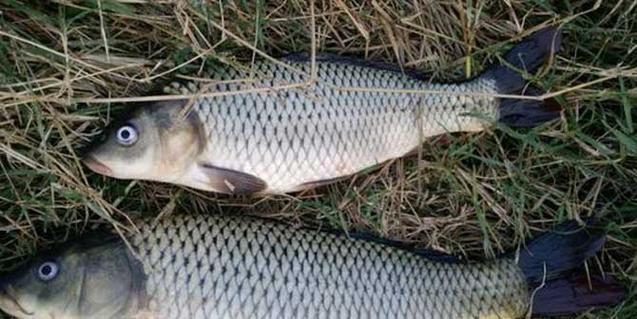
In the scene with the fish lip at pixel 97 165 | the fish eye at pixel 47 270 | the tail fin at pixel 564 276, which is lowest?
the tail fin at pixel 564 276

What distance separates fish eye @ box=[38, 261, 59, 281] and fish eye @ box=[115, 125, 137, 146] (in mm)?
398

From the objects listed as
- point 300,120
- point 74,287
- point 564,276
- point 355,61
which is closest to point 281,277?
point 300,120

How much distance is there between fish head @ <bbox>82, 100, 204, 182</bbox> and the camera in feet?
8.22

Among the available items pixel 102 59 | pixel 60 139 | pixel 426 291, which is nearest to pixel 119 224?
pixel 60 139

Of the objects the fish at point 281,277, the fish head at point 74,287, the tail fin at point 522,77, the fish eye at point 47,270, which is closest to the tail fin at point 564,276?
the fish at point 281,277

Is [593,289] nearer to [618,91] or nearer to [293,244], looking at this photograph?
[618,91]

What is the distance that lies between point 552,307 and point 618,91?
743 mm

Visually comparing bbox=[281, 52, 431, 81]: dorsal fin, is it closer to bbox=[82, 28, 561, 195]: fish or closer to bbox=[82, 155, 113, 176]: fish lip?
bbox=[82, 28, 561, 195]: fish

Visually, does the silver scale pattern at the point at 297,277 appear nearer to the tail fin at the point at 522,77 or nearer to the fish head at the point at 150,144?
the fish head at the point at 150,144

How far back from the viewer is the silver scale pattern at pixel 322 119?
2.55 metres

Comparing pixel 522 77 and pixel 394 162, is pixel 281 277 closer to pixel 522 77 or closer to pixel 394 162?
pixel 394 162

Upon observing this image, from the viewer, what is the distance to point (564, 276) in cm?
272

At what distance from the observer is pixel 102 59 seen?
2650mm

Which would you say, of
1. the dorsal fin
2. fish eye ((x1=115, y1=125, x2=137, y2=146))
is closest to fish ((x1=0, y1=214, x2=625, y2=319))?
fish eye ((x1=115, y1=125, x2=137, y2=146))
